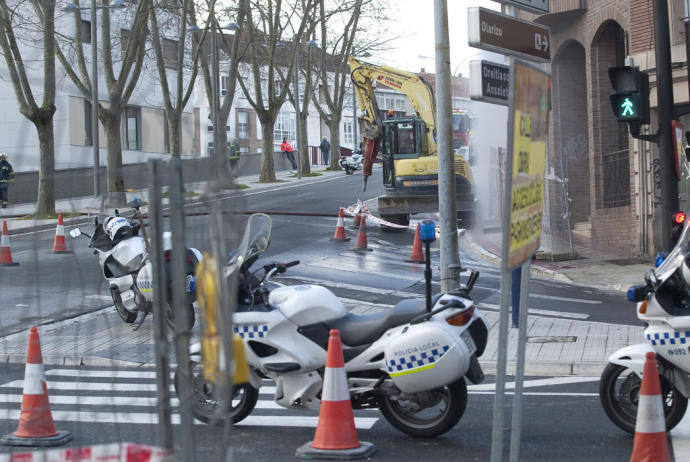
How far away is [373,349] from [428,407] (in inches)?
21.5

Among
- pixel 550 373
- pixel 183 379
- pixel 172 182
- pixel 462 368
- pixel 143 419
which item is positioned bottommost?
pixel 550 373

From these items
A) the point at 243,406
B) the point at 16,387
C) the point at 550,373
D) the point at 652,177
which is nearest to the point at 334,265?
the point at 652,177

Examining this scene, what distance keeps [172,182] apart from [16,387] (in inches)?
149

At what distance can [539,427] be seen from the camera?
696cm

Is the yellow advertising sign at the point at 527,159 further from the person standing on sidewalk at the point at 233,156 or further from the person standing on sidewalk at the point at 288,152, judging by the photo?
the person standing on sidewalk at the point at 288,152

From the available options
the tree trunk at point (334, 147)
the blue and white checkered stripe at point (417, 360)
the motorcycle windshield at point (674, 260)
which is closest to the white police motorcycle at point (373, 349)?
the blue and white checkered stripe at point (417, 360)

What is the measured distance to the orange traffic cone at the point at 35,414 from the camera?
3.38m

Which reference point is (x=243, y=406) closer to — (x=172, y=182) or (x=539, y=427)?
(x=539, y=427)

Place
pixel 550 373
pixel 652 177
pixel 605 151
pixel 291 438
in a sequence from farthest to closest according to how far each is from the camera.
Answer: pixel 605 151, pixel 652 177, pixel 550 373, pixel 291 438

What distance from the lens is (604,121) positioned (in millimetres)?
22266

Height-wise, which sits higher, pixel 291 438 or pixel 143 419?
pixel 143 419

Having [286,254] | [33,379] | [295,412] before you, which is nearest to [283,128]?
[286,254]

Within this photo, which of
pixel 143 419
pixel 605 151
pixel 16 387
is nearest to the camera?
pixel 143 419

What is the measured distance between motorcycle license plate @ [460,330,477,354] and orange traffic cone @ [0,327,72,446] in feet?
8.91
